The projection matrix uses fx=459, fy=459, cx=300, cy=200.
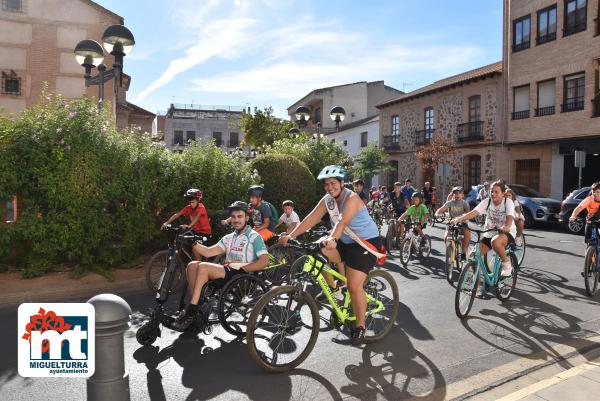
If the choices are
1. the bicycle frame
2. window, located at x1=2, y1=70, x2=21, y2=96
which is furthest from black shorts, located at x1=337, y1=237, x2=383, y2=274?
window, located at x1=2, y1=70, x2=21, y2=96

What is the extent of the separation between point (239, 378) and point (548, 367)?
2.90 meters

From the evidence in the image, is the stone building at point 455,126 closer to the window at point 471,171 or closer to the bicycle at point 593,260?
the window at point 471,171

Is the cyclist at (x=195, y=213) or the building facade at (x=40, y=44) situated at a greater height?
the building facade at (x=40, y=44)

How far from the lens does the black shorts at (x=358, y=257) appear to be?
457 cm

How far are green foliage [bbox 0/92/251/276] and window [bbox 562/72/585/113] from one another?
19350mm

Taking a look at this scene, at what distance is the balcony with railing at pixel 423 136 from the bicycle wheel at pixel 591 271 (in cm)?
2372

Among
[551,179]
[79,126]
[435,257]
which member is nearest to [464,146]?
[551,179]

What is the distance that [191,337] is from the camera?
504 centimetres

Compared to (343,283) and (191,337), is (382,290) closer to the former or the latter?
(343,283)

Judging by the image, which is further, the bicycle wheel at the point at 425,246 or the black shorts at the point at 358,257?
the bicycle wheel at the point at 425,246

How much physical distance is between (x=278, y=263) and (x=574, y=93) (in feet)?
63.0

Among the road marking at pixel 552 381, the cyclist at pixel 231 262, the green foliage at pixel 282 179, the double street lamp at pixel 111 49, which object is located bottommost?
the road marking at pixel 552 381

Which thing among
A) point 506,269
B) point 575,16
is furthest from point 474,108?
point 506,269

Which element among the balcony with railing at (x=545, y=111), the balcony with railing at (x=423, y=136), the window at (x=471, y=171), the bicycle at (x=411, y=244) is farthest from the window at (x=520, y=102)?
the bicycle at (x=411, y=244)
